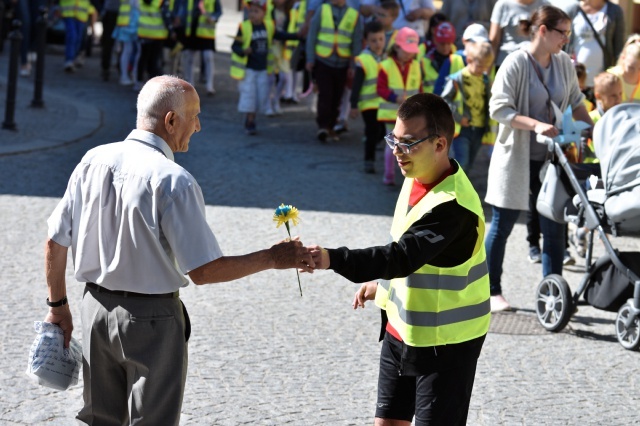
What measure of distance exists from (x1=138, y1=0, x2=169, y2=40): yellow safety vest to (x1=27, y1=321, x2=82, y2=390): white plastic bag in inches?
535

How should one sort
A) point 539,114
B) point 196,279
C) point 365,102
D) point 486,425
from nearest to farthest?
point 196,279 → point 486,425 → point 539,114 → point 365,102

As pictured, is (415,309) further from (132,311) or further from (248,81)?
(248,81)

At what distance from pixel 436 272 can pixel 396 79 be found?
8019 mm

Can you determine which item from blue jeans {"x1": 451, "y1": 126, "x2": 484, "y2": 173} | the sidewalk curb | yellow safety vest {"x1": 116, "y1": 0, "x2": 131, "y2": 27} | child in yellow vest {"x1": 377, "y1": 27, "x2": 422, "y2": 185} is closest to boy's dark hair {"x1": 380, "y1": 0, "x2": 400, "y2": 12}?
child in yellow vest {"x1": 377, "y1": 27, "x2": 422, "y2": 185}

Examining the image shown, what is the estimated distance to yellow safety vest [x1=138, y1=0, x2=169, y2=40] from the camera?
58.2ft

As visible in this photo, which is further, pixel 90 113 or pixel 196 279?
pixel 90 113

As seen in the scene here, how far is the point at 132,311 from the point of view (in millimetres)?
4246

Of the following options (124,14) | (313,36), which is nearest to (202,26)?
(124,14)

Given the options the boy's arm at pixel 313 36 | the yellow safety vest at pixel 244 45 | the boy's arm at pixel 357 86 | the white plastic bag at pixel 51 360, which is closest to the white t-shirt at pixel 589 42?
the boy's arm at pixel 357 86

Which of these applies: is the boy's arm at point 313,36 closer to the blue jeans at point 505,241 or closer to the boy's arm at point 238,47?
the boy's arm at point 238,47

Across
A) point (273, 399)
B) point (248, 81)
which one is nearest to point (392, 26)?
point (248, 81)

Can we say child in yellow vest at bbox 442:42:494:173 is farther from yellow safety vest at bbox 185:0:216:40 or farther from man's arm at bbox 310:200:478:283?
yellow safety vest at bbox 185:0:216:40

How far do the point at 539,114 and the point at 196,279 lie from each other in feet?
13.9

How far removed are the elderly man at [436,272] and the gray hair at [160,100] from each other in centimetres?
78
